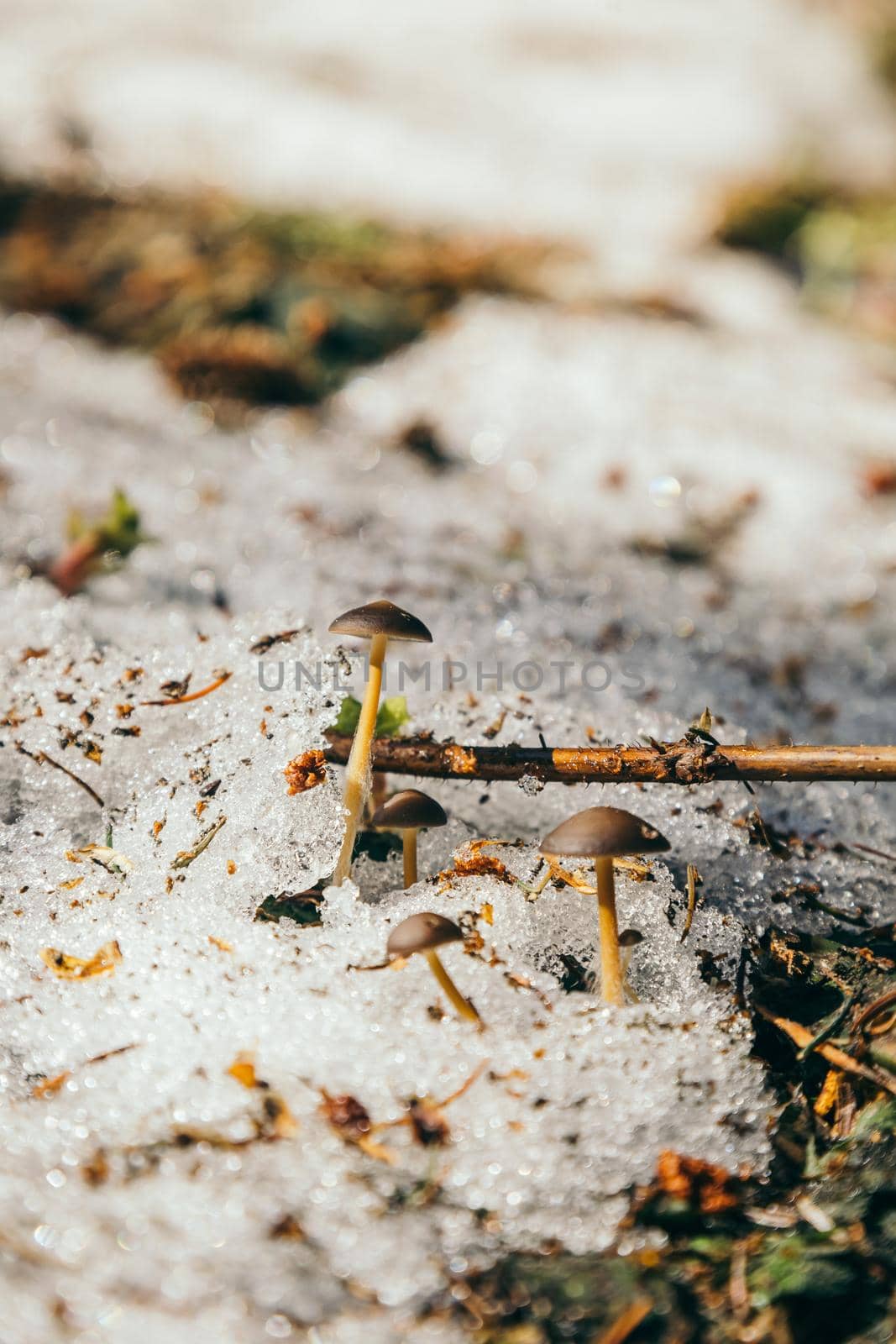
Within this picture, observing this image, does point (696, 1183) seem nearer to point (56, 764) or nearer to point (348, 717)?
point (348, 717)

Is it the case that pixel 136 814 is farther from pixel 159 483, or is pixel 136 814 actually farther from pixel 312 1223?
pixel 159 483

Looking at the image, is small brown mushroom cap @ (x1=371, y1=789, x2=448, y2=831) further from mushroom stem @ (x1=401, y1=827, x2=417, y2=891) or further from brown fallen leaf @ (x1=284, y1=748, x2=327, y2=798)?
brown fallen leaf @ (x1=284, y1=748, x2=327, y2=798)

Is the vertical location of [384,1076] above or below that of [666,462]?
below

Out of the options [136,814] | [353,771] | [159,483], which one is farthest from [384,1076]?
[159,483]

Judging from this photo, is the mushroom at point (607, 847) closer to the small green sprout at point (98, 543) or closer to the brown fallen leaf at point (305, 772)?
the brown fallen leaf at point (305, 772)

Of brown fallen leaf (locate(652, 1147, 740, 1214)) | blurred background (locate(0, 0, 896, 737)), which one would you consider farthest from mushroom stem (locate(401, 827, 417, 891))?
blurred background (locate(0, 0, 896, 737))

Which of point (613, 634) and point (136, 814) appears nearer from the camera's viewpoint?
point (136, 814)

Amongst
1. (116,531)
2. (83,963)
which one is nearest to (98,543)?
(116,531)
